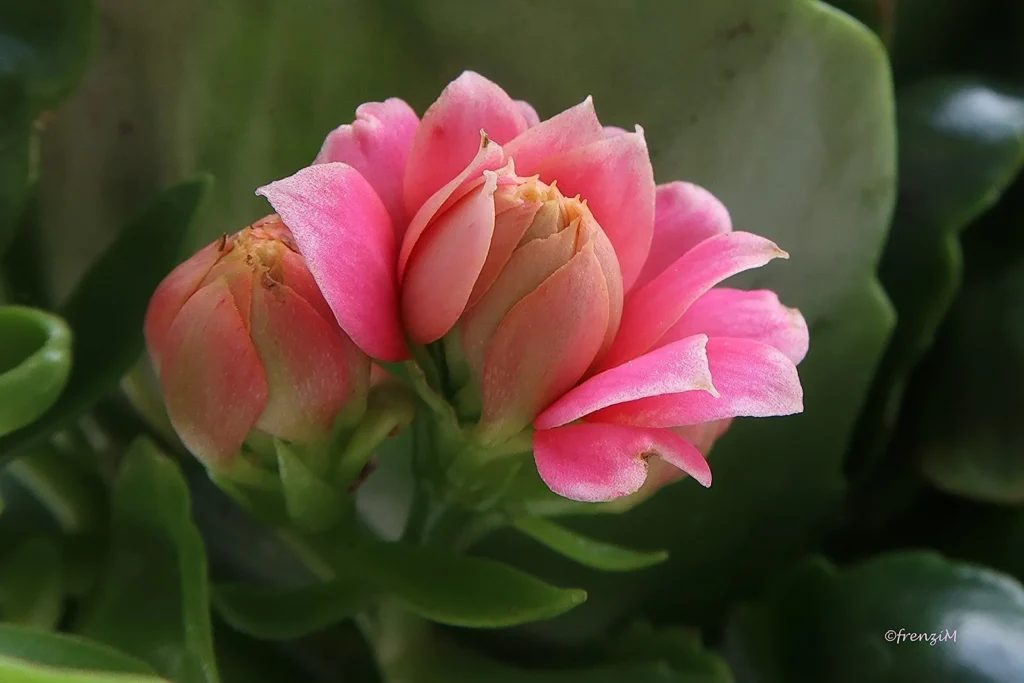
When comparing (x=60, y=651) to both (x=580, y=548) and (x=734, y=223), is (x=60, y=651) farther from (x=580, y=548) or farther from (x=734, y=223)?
(x=734, y=223)

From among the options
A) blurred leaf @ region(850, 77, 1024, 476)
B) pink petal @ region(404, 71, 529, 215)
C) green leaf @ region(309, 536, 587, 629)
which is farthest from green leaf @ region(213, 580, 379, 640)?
blurred leaf @ region(850, 77, 1024, 476)

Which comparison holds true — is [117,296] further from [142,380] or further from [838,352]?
[838,352]

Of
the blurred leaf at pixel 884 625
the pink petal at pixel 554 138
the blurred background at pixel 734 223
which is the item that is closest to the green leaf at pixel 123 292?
Result: the blurred background at pixel 734 223

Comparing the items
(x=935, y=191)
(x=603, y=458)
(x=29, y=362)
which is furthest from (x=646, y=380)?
(x=935, y=191)

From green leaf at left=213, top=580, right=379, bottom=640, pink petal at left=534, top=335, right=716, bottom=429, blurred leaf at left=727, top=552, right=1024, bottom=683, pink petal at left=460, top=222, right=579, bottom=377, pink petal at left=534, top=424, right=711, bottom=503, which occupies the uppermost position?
pink petal at left=460, top=222, right=579, bottom=377

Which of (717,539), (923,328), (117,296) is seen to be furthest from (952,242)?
(117,296)

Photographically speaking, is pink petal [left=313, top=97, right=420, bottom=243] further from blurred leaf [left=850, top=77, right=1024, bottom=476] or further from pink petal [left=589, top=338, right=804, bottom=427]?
blurred leaf [left=850, top=77, right=1024, bottom=476]

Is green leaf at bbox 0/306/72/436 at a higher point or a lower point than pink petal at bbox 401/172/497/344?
lower
